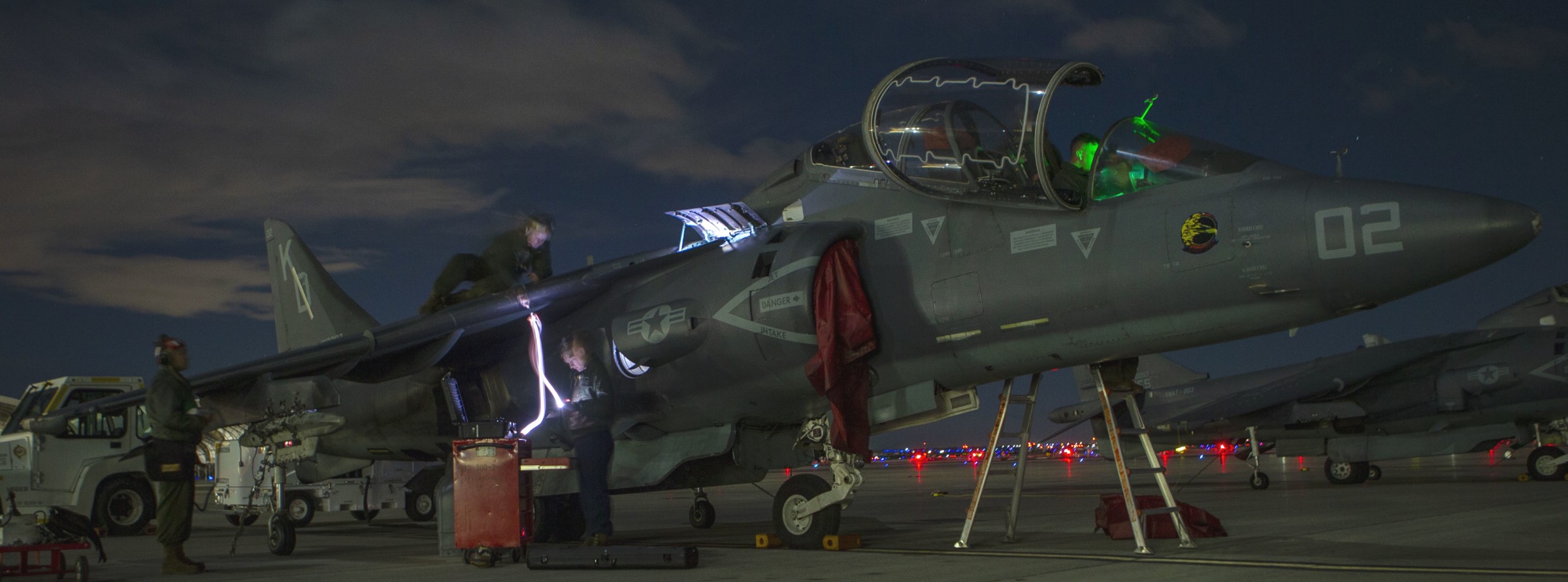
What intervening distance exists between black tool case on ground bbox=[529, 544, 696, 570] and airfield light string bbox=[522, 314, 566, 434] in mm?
2109

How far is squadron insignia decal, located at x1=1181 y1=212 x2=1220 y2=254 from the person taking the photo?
575 cm

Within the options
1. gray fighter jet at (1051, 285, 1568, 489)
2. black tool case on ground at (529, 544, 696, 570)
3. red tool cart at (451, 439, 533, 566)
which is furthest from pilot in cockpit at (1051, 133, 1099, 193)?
gray fighter jet at (1051, 285, 1568, 489)

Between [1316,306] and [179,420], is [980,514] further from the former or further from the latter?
[179,420]

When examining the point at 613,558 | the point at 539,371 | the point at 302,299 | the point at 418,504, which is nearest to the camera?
the point at 613,558

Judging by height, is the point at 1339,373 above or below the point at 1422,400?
above

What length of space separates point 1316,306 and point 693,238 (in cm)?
459

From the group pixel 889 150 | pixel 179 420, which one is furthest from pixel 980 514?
pixel 179 420

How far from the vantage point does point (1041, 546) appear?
738 cm

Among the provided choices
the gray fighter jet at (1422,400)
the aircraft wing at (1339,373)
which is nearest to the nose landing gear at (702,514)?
the gray fighter jet at (1422,400)

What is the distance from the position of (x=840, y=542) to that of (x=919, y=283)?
191 centimetres

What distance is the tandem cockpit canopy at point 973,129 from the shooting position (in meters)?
6.33

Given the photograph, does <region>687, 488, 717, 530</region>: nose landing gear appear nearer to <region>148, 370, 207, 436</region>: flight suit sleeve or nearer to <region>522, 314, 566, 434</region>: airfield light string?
<region>522, 314, 566, 434</region>: airfield light string

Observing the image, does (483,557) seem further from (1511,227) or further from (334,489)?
(334,489)

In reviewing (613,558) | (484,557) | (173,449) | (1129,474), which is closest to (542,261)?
(173,449)
